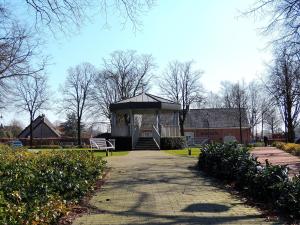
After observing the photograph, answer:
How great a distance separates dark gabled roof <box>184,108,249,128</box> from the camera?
82500mm

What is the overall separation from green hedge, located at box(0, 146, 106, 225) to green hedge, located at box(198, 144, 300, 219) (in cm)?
403

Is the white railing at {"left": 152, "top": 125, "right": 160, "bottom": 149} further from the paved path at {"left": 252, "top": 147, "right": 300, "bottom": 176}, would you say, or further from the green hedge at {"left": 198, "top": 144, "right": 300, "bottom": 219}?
the green hedge at {"left": 198, "top": 144, "right": 300, "bottom": 219}

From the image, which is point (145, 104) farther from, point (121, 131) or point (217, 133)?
point (217, 133)

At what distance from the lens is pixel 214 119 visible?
8369 cm

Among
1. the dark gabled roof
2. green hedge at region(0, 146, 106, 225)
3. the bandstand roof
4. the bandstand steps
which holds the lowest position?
green hedge at region(0, 146, 106, 225)

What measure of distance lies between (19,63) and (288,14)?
13087 millimetres

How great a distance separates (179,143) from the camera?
126 feet

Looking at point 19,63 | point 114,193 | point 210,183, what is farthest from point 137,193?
point 19,63

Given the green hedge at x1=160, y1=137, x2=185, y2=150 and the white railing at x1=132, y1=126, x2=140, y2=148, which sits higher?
the white railing at x1=132, y1=126, x2=140, y2=148

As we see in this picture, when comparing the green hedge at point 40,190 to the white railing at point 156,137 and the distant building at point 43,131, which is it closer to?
the white railing at point 156,137

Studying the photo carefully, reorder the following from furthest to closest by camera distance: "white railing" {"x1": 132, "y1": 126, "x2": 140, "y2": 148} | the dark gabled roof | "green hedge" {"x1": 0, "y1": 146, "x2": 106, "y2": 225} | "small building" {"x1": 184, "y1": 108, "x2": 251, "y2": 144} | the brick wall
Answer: the dark gabled roof → the brick wall → "small building" {"x1": 184, "y1": 108, "x2": 251, "y2": 144} → "white railing" {"x1": 132, "y1": 126, "x2": 140, "y2": 148} → "green hedge" {"x1": 0, "y1": 146, "x2": 106, "y2": 225}

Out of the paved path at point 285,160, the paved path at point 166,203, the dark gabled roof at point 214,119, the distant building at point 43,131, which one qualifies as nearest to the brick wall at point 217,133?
the dark gabled roof at point 214,119

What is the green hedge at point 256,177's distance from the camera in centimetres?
908

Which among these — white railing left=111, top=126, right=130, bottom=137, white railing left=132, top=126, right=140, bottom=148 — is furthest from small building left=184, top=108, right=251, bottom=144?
white railing left=111, top=126, right=130, bottom=137
